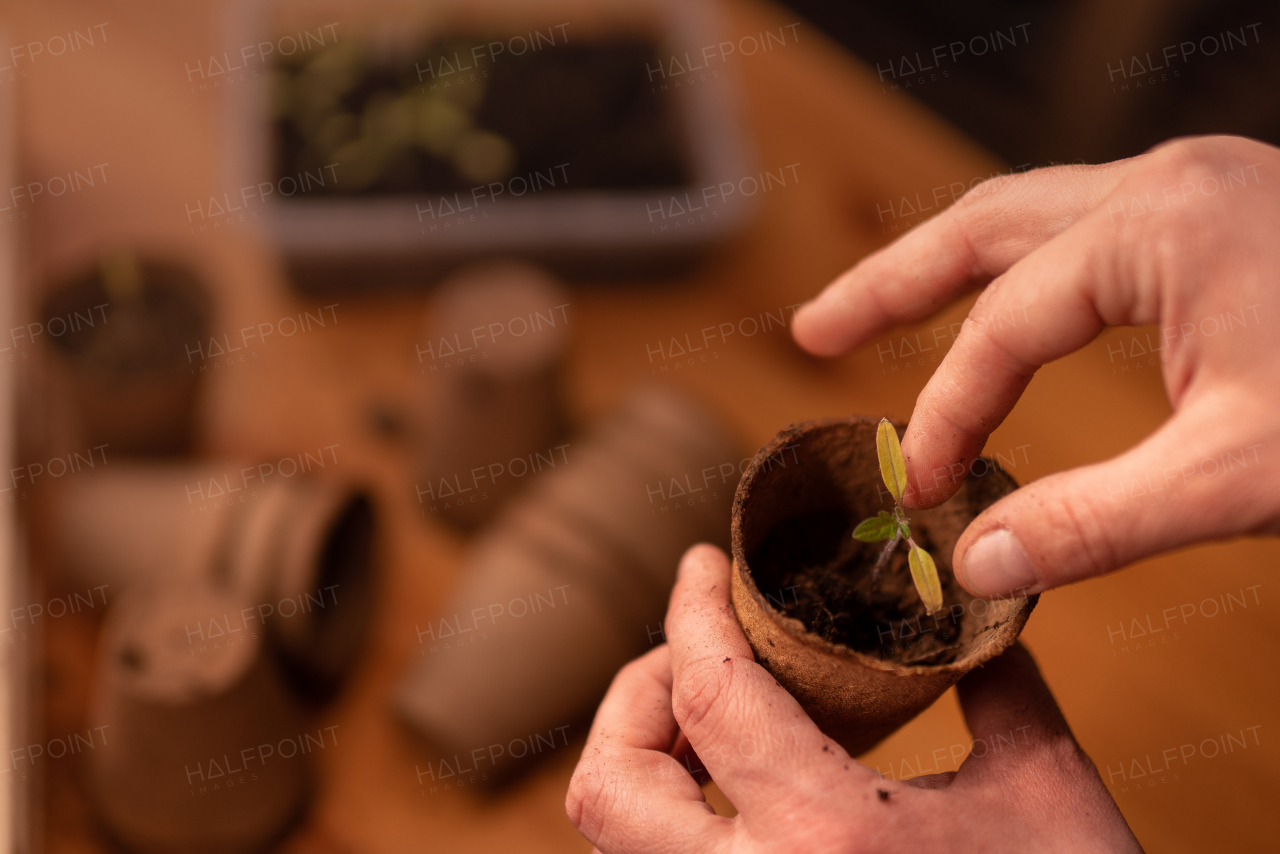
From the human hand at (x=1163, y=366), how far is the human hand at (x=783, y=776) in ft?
0.44

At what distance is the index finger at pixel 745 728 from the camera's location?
52cm

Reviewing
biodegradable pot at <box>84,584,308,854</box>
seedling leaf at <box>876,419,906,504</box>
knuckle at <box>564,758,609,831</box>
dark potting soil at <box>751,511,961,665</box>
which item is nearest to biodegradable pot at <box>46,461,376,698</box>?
biodegradable pot at <box>84,584,308,854</box>

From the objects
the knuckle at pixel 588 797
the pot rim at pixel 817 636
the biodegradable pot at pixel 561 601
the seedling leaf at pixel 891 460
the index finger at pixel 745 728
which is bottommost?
the biodegradable pot at pixel 561 601

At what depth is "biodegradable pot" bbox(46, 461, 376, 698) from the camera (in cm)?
98

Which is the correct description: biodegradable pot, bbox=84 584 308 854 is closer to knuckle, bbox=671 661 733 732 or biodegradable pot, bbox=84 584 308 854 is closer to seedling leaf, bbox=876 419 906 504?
knuckle, bbox=671 661 733 732

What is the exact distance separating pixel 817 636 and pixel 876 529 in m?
0.08

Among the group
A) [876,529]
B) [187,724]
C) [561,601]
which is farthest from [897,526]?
[187,724]

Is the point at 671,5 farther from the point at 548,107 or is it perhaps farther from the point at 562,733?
the point at 562,733

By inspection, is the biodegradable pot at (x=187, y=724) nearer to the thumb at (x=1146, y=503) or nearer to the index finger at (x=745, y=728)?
the index finger at (x=745, y=728)

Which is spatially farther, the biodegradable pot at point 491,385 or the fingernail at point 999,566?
the biodegradable pot at point 491,385

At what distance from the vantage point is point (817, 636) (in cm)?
52

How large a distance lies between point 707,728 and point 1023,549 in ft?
0.68

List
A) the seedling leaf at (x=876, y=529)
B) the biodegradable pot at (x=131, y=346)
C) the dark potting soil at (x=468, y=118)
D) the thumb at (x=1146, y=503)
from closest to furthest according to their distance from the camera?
the thumb at (x=1146, y=503), the seedling leaf at (x=876, y=529), the biodegradable pot at (x=131, y=346), the dark potting soil at (x=468, y=118)

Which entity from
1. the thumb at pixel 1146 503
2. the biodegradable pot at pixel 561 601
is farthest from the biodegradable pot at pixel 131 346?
the thumb at pixel 1146 503
